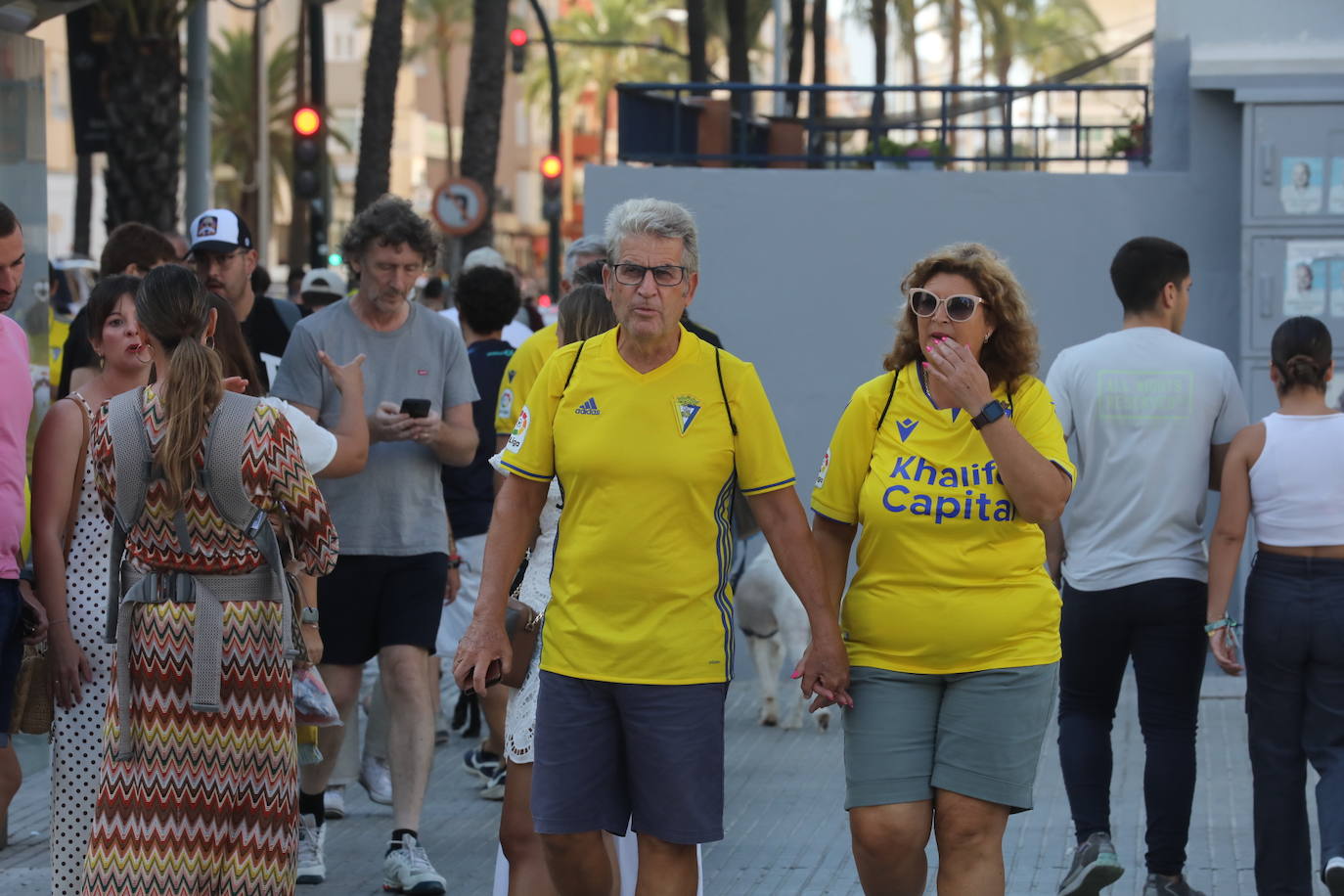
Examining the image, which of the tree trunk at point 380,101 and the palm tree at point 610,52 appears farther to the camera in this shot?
the palm tree at point 610,52

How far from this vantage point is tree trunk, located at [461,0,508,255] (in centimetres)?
2031

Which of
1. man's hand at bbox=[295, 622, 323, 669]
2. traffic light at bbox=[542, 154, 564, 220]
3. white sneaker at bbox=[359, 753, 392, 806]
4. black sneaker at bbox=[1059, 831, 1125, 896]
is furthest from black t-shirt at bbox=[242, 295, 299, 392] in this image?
traffic light at bbox=[542, 154, 564, 220]

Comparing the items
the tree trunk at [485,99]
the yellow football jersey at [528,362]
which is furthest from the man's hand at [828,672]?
the tree trunk at [485,99]

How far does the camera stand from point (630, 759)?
4488mm

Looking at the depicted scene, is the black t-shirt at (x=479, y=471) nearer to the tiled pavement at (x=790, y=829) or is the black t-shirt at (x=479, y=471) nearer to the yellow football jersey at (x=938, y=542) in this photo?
the tiled pavement at (x=790, y=829)

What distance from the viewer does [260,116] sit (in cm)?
4103

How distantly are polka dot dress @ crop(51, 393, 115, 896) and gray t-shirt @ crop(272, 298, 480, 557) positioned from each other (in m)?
1.00

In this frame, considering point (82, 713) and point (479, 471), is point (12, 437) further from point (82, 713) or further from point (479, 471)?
point (479, 471)

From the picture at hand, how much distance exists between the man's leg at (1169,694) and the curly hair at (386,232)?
2.57 metres

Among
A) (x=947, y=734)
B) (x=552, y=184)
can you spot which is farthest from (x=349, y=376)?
(x=552, y=184)

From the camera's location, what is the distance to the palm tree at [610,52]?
73062 millimetres

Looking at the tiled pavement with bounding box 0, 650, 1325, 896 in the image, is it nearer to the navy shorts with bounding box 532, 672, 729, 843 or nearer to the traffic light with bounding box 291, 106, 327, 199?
the navy shorts with bounding box 532, 672, 729, 843

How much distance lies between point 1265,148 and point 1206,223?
675 mm

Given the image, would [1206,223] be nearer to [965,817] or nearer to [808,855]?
[808,855]
